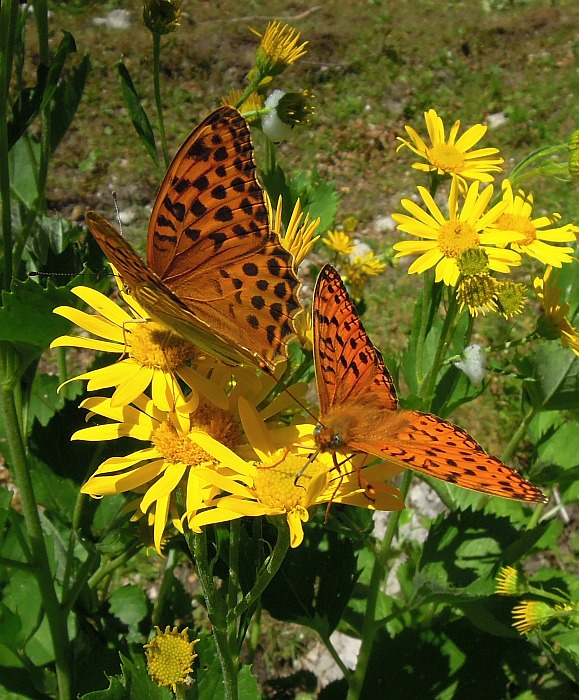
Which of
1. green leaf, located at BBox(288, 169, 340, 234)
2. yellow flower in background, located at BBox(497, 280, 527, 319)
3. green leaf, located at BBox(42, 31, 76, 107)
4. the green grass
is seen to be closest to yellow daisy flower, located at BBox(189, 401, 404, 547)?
yellow flower in background, located at BBox(497, 280, 527, 319)

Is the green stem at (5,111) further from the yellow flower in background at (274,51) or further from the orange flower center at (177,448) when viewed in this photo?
the yellow flower in background at (274,51)

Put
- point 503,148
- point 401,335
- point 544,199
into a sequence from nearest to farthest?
point 401,335
point 544,199
point 503,148

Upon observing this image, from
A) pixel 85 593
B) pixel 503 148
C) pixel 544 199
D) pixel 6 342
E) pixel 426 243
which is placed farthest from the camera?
pixel 503 148

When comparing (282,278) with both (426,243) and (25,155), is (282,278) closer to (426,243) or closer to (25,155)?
(426,243)

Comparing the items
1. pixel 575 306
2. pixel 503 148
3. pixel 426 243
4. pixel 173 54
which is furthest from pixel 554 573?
pixel 173 54

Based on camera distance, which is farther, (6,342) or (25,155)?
(25,155)

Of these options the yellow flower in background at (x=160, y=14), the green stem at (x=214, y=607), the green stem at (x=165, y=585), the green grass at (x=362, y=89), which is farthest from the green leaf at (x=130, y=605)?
the green grass at (x=362, y=89)

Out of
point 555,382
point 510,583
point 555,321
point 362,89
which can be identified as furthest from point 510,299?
point 362,89

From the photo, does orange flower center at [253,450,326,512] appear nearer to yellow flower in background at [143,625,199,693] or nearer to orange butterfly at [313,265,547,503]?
orange butterfly at [313,265,547,503]
